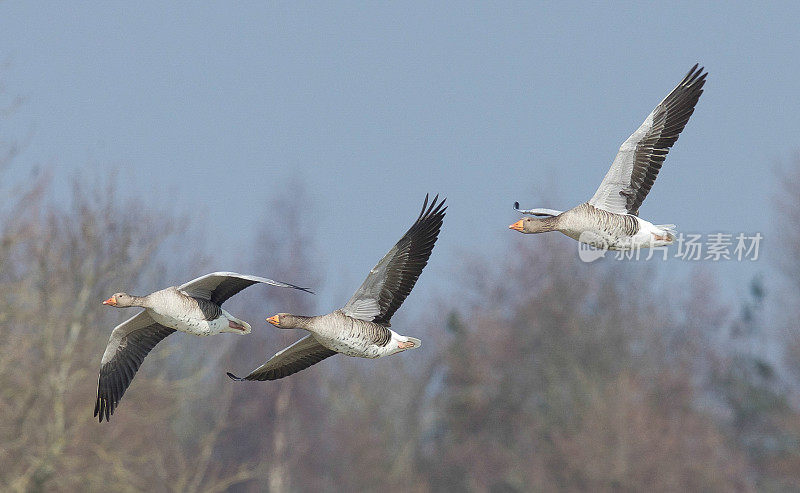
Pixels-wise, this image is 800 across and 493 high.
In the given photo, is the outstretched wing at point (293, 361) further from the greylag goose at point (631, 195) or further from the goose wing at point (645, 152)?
the goose wing at point (645, 152)

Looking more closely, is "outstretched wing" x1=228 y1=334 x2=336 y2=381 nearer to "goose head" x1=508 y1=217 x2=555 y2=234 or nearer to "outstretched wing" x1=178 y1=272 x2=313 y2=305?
"outstretched wing" x1=178 y1=272 x2=313 y2=305

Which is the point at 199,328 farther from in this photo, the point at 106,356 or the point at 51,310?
the point at 51,310

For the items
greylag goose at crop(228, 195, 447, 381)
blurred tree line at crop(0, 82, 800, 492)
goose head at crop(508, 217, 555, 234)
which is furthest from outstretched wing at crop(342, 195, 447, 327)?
blurred tree line at crop(0, 82, 800, 492)

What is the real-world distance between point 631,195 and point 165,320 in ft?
15.3

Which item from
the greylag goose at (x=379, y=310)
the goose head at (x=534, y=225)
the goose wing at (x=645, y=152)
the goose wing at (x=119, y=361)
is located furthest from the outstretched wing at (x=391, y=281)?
the goose wing at (x=119, y=361)

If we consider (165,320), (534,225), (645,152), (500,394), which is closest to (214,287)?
(165,320)

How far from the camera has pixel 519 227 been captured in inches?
434

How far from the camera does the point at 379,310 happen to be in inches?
418

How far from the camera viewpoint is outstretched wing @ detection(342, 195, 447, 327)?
1052 cm

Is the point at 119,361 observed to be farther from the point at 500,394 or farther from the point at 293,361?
the point at 500,394

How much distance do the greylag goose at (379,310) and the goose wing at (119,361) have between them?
2.08 m

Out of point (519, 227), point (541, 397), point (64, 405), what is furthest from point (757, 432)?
point (519, 227)

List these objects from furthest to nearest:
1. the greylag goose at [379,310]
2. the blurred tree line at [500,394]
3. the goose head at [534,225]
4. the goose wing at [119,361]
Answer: the blurred tree line at [500,394], the goose wing at [119,361], the goose head at [534,225], the greylag goose at [379,310]

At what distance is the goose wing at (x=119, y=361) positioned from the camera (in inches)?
490
